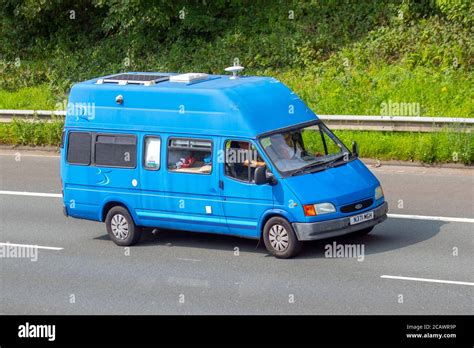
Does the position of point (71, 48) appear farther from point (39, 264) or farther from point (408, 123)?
point (39, 264)

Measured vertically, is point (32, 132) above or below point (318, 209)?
above

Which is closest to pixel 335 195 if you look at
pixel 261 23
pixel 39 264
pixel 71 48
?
pixel 39 264

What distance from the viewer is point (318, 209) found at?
15914 millimetres

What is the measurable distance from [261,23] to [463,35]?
6169 mm

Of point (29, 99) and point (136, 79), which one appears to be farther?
point (29, 99)

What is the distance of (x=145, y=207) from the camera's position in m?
17.4

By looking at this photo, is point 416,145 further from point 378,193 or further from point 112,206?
point 112,206

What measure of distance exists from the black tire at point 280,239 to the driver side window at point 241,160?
0.77 meters

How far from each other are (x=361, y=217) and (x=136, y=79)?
14.6 ft

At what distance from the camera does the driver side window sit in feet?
54.0

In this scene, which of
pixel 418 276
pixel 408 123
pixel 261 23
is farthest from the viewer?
pixel 261 23

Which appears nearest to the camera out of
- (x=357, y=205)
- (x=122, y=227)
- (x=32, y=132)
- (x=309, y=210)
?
(x=309, y=210)

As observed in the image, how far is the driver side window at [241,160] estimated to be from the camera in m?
16.5

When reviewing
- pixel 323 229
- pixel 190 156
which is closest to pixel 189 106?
pixel 190 156
